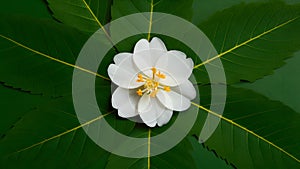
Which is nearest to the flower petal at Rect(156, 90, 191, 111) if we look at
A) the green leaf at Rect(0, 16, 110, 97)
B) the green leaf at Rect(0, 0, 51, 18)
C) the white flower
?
the white flower

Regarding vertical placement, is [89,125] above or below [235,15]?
below

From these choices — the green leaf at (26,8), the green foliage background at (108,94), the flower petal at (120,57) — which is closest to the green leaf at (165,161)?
the green foliage background at (108,94)

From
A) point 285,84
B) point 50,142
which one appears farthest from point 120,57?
point 285,84

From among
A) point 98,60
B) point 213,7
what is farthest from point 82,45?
point 213,7

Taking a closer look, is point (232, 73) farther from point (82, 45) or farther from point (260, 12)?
point (82, 45)

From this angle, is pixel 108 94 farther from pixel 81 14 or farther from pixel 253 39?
pixel 253 39

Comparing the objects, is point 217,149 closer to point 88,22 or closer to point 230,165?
point 230,165

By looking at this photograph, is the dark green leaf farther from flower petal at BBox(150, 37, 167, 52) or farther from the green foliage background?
flower petal at BBox(150, 37, 167, 52)
